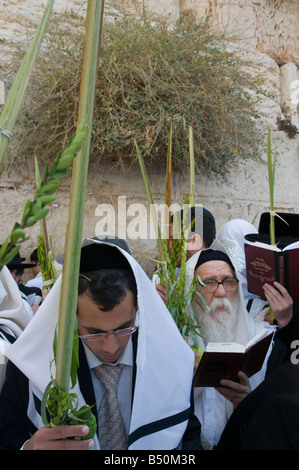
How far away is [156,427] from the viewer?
162 centimetres

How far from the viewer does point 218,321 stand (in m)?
2.47

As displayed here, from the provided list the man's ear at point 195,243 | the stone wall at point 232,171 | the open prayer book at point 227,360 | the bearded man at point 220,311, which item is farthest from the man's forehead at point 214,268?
the stone wall at point 232,171

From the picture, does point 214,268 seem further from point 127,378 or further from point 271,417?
point 271,417

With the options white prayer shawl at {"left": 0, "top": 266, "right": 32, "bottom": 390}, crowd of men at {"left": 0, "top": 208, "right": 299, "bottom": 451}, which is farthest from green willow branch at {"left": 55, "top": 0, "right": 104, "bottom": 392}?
white prayer shawl at {"left": 0, "top": 266, "right": 32, "bottom": 390}

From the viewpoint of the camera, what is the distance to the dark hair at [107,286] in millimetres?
1720

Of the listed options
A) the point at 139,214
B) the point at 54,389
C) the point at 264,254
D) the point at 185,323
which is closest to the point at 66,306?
the point at 54,389

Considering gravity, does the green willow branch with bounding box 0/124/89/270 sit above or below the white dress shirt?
above

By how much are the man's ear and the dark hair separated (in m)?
1.23

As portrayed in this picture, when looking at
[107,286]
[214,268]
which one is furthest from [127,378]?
[214,268]

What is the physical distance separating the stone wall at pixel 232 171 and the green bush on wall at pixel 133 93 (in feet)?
1.39

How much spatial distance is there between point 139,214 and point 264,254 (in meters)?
2.83

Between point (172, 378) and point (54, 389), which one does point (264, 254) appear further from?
point (54, 389)

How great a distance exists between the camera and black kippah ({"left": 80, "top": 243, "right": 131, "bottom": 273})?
183cm

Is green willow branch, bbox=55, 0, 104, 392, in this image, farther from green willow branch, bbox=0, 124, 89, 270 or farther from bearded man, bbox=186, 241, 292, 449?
bearded man, bbox=186, 241, 292, 449
